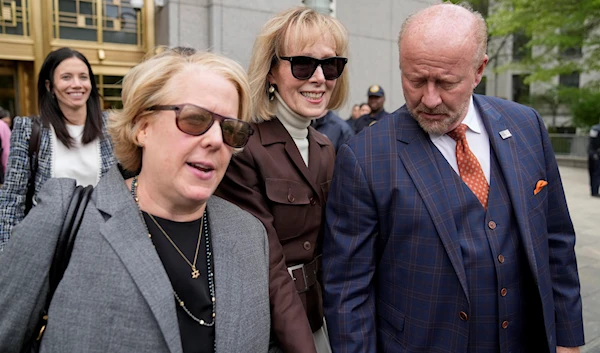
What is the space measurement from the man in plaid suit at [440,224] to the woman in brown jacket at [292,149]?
0.54ft

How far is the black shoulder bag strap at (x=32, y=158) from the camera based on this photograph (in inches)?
128

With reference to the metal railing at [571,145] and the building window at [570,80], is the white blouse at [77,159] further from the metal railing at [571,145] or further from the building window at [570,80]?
the building window at [570,80]

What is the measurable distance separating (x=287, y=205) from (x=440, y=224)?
0.68m

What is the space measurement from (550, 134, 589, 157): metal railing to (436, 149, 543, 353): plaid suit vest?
21.6 metres

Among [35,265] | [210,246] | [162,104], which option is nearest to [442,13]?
[162,104]

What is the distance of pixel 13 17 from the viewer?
8680 mm

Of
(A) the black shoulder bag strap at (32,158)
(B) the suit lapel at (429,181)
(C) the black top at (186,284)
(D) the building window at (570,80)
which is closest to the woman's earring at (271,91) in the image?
(B) the suit lapel at (429,181)

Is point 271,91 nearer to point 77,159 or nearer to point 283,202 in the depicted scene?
point 283,202

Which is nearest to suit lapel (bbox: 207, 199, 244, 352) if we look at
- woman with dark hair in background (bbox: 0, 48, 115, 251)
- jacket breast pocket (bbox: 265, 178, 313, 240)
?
jacket breast pocket (bbox: 265, 178, 313, 240)

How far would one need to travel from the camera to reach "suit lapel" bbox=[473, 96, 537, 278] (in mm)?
1982

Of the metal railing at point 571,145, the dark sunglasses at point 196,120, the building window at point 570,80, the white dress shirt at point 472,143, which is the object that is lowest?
the metal railing at point 571,145

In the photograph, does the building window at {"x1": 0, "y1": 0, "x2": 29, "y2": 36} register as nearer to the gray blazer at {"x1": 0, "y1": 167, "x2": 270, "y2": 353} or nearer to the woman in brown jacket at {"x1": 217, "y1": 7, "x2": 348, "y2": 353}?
the woman in brown jacket at {"x1": 217, "y1": 7, "x2": 348, "y2": 353}

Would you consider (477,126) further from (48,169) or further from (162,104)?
(48,169)

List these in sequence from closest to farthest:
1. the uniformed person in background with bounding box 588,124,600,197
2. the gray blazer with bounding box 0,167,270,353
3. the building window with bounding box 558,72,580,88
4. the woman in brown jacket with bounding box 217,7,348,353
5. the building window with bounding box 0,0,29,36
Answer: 1. the gray blazer with bounding box 0,167,270,353
2. the woman in brown jacket with bounding box 217,7,348,353
3. the building window with bounding box 0,0,29,36
4. the uniformed person in background with bounding box 588,124,600,197
5. the building window with bounding box 558,72,580,88
